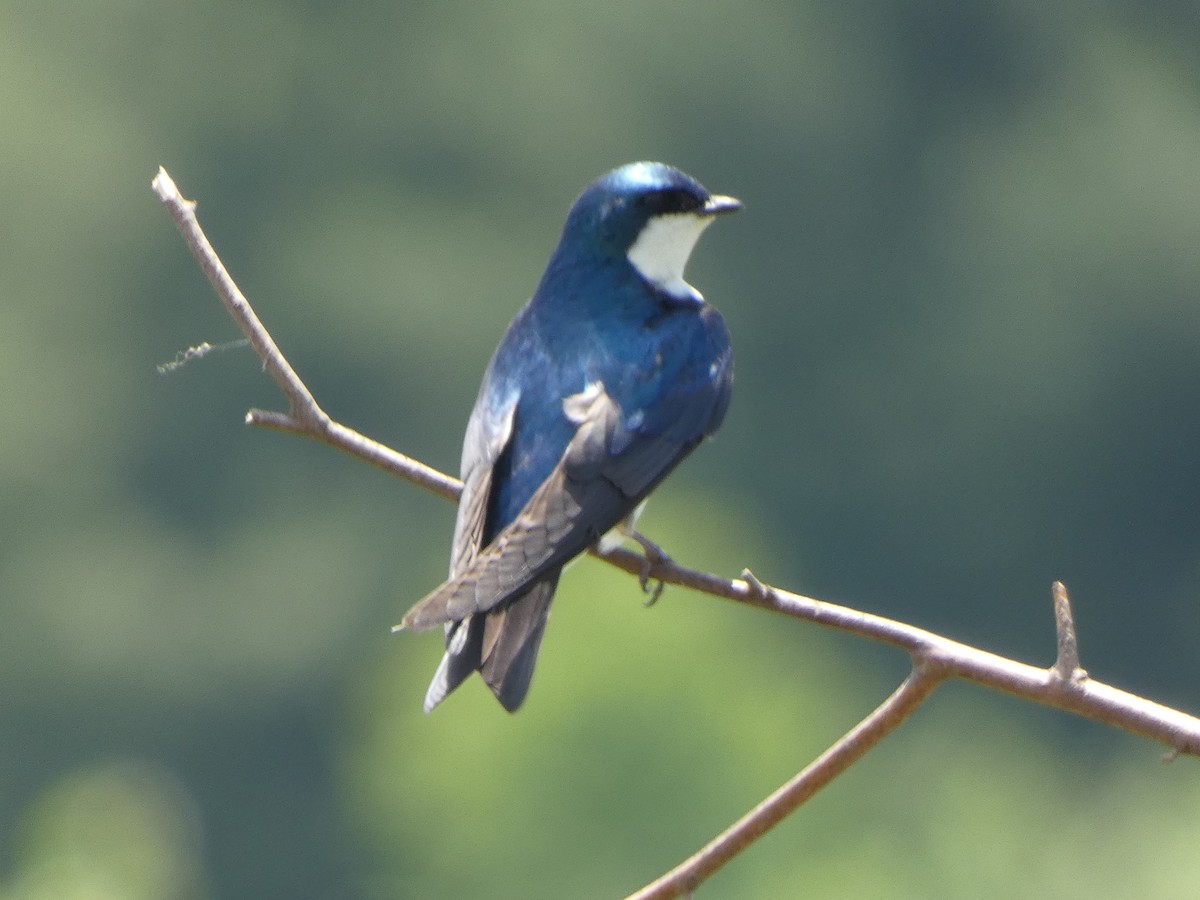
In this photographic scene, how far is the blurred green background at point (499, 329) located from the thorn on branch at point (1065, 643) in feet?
41.4

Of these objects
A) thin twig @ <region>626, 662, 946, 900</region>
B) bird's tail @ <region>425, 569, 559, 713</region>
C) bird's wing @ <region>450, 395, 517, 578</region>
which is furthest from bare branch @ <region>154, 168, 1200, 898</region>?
bird's wing @ <region>450, 395, 517, 578</region>

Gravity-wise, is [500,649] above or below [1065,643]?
below

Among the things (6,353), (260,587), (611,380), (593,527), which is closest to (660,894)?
(593,527)

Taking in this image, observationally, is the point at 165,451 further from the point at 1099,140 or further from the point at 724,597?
the point at 724,597

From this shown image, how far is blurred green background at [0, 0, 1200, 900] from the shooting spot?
17672 mm

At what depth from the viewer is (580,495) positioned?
2410 millimetres

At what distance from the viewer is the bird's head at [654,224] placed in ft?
9.05

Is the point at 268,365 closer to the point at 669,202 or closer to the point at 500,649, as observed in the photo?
the point at 500,649

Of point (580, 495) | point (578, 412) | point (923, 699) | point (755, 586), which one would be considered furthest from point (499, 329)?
point (923, 699)

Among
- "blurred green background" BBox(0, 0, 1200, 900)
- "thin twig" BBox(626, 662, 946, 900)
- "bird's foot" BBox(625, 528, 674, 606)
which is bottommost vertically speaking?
"blurred green background" BBox(0, 0, 1200, 900)

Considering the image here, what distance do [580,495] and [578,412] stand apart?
149mm

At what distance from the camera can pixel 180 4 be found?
22.0 meters

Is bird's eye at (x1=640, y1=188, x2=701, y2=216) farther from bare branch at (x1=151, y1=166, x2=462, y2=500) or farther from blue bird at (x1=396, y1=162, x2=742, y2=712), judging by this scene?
bare branch at (x1=151, y1=166, x2=462, y2=500)

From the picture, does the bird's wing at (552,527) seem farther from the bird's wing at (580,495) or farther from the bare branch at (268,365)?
the bare branch at (268,365)
